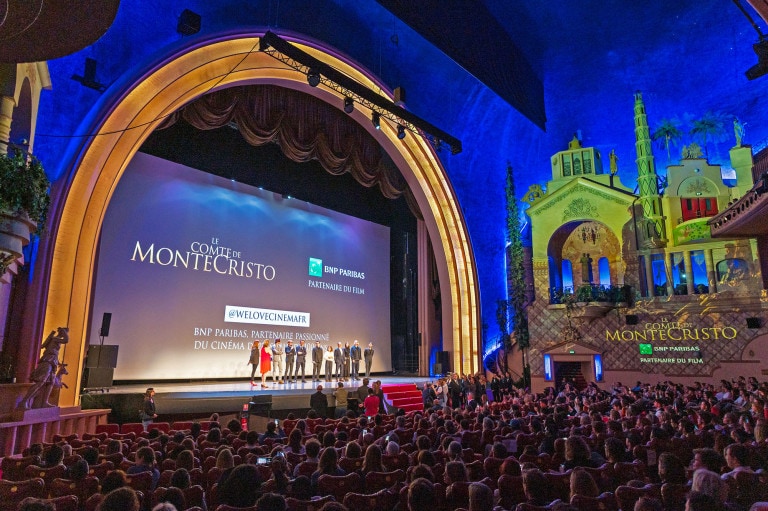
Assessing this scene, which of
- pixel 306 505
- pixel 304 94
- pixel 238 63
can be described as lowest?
pixel 306 505

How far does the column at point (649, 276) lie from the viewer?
17506 millimetres

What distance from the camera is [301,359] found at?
45.2 feet

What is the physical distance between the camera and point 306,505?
2963 millimetres

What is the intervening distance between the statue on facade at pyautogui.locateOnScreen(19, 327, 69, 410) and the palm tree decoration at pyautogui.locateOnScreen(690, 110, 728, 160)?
23241 millimetres

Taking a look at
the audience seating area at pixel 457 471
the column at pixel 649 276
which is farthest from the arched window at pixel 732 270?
the audience seating area at pixel 457 471

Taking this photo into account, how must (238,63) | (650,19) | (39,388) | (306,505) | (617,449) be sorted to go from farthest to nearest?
1. (650,19)
2. (238,63)
3. (39,388)
4. (617,449)
5. (306,505)

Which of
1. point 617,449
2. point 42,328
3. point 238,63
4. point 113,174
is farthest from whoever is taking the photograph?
point 238,63

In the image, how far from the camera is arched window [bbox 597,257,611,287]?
1953 cm

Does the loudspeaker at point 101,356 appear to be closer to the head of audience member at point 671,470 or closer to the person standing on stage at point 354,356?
the person standing on stage at point 354,356

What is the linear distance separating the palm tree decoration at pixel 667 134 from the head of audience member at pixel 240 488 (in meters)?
23.4

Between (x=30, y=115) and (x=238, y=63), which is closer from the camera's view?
(x=30, y=115)

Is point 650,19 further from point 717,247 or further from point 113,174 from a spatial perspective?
point 113,174

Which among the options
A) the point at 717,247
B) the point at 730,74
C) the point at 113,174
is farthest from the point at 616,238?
the point at 113,174

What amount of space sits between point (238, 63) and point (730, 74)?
1955cm
